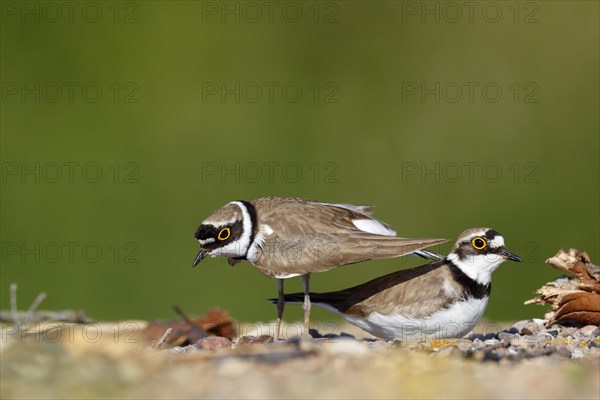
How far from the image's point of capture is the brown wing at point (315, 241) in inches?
178

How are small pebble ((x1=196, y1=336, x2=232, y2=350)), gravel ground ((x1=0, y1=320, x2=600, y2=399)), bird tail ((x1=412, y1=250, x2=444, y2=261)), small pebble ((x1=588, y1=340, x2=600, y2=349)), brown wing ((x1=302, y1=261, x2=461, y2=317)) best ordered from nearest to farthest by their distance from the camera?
gravel ground ((x1=0, y1=320, x2=600, y2=399)) < small pebble ((x1=588, y1=340, x2=600, y2=349)) < small pebble ((x1=196, y1=336, x2=232, y2=350)) < brown wing ((x1=302, y1=261, x2=461, y2=317)) < bird tail ((x1=412, y1=250, x2=444, y2=261))

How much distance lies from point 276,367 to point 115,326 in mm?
2829

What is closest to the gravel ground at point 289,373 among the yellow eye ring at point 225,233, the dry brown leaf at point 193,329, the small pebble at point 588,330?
the small pebble at point 588,330

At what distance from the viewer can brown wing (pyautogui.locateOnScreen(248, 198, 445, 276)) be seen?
453cm

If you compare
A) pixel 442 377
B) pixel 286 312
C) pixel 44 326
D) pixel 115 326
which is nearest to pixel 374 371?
pixel 442 377

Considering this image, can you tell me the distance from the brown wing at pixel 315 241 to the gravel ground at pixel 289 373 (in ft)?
3.74

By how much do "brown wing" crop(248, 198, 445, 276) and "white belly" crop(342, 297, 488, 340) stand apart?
0.31 meters

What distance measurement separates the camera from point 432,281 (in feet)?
15.2

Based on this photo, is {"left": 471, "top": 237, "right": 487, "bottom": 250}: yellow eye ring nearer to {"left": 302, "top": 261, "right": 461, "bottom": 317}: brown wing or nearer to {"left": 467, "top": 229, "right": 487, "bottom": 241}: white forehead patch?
{"left": 467, "top": 229, "right": 487, "bottom": 241}: white forehead patch

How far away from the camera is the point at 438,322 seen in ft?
14.7

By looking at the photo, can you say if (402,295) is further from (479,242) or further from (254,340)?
(254,340)

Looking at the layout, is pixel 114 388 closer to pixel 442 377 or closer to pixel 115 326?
pixel 442 377

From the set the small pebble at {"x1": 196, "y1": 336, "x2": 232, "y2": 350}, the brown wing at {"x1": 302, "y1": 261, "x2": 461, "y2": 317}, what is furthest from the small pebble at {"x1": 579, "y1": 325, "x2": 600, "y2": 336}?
the small pebble at {"x1": 196, "y1": 336, "x2": 232, "y2": 350}

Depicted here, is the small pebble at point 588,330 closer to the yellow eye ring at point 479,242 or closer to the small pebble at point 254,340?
the yellow eye ring at point 479,242
